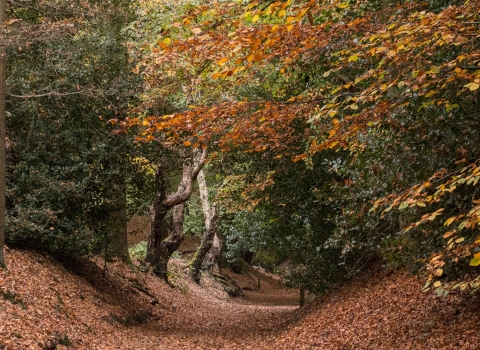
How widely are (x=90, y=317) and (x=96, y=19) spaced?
7.62 metres

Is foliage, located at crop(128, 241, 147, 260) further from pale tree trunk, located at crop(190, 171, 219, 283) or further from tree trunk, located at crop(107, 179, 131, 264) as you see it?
tree trunk, located at crop(107, 179, 131, 264)

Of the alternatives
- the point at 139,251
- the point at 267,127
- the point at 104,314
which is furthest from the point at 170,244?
the point at 267,127

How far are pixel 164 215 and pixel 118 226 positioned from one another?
339cm

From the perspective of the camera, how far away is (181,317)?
1948cm

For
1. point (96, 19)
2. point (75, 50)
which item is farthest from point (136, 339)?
point (96, 19)

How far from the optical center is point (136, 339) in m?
A: 13.5

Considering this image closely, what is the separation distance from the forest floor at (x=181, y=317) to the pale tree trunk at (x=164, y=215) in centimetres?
207

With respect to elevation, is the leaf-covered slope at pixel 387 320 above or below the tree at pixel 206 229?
above

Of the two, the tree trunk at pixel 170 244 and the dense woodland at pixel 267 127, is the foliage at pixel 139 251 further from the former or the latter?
the dense woodland at pixel 267 127

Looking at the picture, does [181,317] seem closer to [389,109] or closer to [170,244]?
[170,244]

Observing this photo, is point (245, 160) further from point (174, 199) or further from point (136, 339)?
point (136, 339)

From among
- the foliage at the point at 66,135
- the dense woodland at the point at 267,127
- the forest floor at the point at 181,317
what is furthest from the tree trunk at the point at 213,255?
the foliage at the point at 66,135

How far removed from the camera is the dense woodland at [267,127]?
24.2 ft

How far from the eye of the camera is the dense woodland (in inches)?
291
